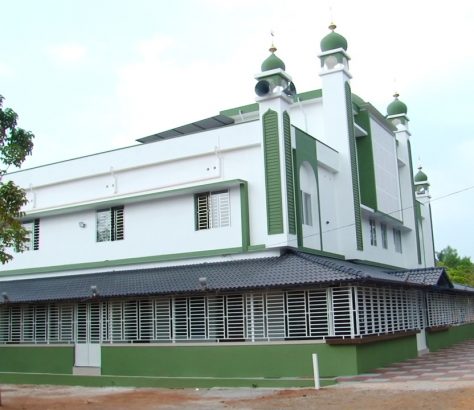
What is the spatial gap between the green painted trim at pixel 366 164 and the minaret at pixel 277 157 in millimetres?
6299

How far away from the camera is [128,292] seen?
19.1 m

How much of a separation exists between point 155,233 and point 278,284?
20.2 ft

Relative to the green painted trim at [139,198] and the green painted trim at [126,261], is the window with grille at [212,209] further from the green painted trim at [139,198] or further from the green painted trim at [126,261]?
the green painted trim at [126,261]

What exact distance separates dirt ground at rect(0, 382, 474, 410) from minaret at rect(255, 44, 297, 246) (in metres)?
5.13

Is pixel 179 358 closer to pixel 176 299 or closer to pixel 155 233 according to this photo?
pixel 176 299

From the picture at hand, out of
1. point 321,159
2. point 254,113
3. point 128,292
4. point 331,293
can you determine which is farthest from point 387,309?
point 254,113

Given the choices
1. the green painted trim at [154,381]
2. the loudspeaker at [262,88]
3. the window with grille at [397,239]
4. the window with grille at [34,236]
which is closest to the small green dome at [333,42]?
the loudspeaker at [262,88]

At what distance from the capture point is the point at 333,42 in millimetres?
23797

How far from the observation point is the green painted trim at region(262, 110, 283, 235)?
742 inches

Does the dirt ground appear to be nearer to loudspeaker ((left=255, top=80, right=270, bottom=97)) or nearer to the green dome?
loudspeaker ((left=255, top=80, right=270, bottom=97))

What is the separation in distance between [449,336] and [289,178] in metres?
12.8

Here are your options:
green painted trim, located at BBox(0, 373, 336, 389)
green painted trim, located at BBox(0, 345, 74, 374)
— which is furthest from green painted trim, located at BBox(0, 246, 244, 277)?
green painted trim, located at BBox(0, 373, 336, 389)

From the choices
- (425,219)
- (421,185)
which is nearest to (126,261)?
(425,219)

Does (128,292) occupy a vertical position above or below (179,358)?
above
